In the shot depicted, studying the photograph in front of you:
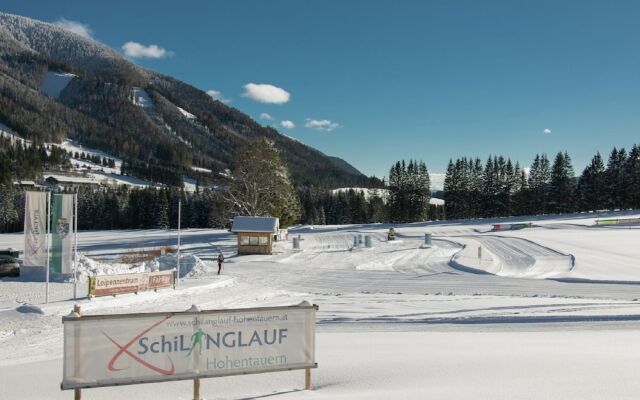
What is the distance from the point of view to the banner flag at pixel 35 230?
1816 centimetres

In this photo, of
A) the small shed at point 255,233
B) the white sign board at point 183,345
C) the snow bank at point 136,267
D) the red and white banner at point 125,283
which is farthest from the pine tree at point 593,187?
the white sign board at point 183,345

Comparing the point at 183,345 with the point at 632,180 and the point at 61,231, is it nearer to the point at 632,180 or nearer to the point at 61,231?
the point at 61,231

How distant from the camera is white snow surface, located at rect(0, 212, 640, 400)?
19.6 feet

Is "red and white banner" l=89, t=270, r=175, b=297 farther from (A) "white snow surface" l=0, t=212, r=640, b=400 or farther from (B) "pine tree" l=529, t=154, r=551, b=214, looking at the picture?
(B) "pine tree" l=529, t=154, r=551, b=214

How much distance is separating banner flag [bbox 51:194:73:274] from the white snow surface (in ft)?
5.24

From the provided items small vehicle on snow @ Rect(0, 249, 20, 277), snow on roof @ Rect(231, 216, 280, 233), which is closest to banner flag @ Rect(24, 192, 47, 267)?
small vehicle on snow @ Rect(0, 249, 20, 277)

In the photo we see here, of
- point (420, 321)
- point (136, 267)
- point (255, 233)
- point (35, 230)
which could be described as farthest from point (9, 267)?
point (420, 321)

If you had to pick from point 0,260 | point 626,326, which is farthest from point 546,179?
point 0,260

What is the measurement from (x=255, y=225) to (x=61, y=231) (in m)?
22.1

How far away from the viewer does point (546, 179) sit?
3275 inches

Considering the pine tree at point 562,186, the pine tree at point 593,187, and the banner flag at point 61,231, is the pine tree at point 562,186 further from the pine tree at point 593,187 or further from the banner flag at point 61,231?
the banner flag at point 61,231

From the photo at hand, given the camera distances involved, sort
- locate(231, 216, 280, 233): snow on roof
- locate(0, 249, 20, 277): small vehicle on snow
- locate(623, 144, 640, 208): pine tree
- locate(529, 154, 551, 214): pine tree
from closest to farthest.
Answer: locate(0, 249, 20, 277): small vehicle on snow → locate(231, 216, 280, 233): snow on roof → locate(623, 144, 640, 208): pine tree → locate(529, 154, 551, 214): pine tree

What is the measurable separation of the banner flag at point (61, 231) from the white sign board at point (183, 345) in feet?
49.4

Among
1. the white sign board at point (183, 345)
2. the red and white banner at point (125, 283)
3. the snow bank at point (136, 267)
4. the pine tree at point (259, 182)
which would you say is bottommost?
the snow bank at point (136, 267)
